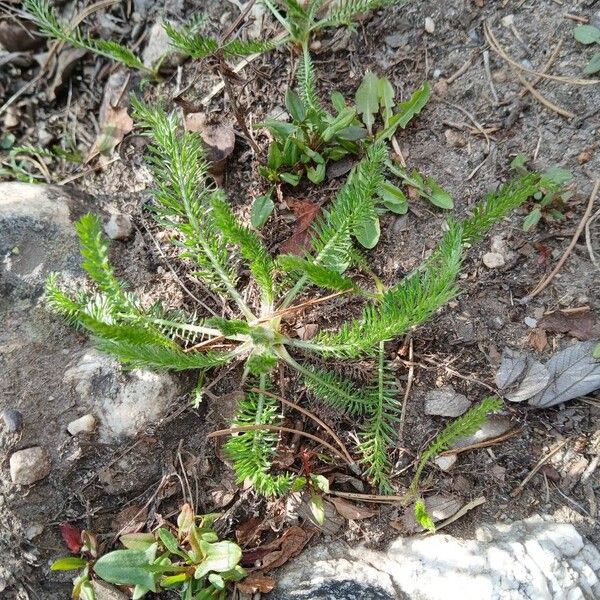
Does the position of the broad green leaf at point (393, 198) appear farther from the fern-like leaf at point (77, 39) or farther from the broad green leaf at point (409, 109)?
the fern-like leaf at point (77, 39)

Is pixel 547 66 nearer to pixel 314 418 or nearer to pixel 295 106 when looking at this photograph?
pixel 295 106

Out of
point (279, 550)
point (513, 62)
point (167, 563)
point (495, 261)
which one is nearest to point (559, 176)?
point (495, 261)

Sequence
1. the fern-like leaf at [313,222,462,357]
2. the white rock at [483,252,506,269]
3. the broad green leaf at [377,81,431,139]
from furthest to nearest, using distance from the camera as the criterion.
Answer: the broad green leaf at [377,81,431,139] < the white rock at [483,252,506,269] < the fern-like leaf at [313,222,462,357]

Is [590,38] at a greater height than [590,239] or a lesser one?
greater

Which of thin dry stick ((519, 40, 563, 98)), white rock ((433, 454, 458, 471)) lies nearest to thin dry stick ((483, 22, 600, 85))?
thin dry stick ((519, 40, 563, 98))

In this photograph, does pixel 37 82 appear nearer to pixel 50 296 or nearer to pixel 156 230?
pixel 156 230

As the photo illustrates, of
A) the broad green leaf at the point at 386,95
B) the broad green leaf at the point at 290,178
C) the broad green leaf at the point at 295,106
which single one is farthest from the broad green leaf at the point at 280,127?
the broad green leaf at the point at 386,95

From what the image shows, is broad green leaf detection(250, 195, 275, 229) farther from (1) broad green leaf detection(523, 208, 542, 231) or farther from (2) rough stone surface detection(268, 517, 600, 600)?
(2) rough stone surface detection(268, 517, 600, 600)
